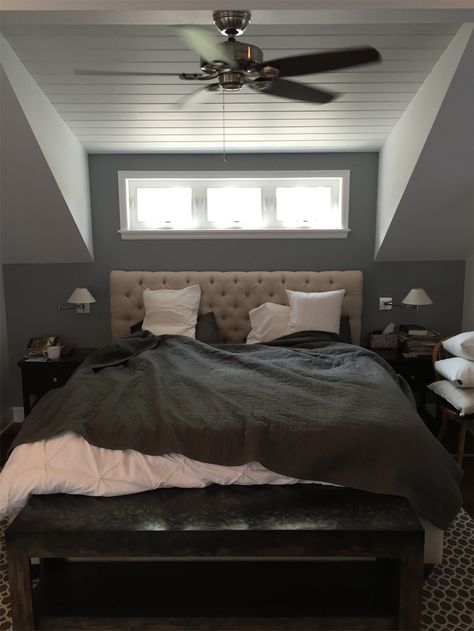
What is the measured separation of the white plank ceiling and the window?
280 mm

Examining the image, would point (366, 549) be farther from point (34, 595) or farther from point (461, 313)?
point (461, 313)

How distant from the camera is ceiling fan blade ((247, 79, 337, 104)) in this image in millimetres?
2430

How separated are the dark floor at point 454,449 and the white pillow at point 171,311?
1336 millimetres

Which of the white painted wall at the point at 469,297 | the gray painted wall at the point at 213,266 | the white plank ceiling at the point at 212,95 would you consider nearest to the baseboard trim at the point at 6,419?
the gray painted wall at the point at 213,266

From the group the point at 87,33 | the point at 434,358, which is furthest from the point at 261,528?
the point at 87,33

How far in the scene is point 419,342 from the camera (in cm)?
405

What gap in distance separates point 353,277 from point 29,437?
2.79 metres

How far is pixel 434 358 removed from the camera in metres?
3.77

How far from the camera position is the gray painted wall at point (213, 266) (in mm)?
4316

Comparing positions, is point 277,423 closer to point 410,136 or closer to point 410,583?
point 410,583

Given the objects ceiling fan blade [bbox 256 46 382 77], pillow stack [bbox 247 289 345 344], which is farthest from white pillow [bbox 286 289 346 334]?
ceiling fan blade [bbox 256 46 382 77]

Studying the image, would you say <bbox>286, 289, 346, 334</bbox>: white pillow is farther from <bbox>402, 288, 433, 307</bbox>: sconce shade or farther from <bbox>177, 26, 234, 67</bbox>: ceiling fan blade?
<bbox>177, 26, 234, 67</bbox>: ceiling fan blade

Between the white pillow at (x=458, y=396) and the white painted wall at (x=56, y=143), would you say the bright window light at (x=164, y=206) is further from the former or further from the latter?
the white pillow at (x=458, y=396)

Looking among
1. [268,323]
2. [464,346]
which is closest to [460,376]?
[464,346]
